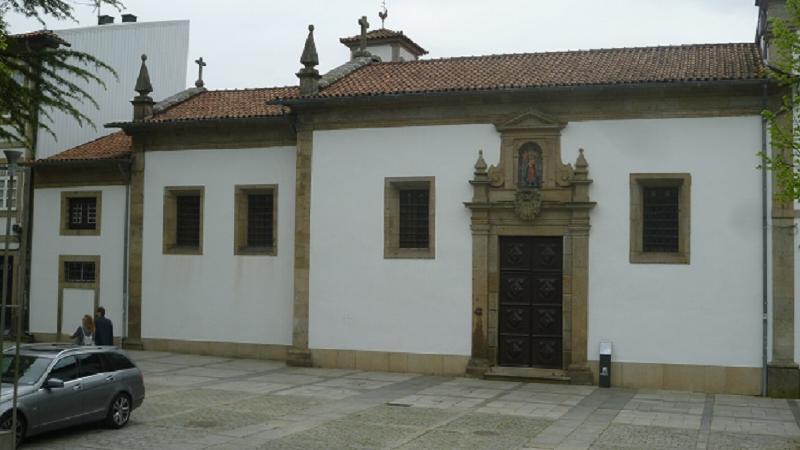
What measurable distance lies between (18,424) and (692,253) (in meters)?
13.9

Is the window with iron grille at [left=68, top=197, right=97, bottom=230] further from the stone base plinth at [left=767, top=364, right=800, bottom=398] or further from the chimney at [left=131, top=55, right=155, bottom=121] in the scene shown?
the stone base plinth at [left=767, top=364, right=800, bottom=398]

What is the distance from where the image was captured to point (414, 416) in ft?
50.1

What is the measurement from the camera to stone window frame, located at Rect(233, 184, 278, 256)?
76.5 feet

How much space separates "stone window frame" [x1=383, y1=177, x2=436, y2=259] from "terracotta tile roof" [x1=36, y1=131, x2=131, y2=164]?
345 inches

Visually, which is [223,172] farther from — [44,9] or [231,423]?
[231,423]

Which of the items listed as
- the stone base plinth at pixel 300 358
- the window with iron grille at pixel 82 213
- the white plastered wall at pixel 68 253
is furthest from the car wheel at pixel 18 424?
the window with iron grille at pixel 82 213

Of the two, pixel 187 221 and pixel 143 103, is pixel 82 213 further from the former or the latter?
pixel 143 103

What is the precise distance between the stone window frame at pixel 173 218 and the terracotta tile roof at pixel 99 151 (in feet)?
6.68

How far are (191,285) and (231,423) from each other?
34.2 ft

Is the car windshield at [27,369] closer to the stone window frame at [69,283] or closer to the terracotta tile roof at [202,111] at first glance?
the terracotta tile roof at [202,111]

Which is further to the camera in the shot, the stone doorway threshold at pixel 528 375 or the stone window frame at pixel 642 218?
the stone doorway threshold at pixel 528 375

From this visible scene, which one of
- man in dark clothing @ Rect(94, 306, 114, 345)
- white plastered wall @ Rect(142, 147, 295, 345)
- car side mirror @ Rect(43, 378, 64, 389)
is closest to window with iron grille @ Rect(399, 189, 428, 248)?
white plastered wall @ Rect(142, 147, 295, 345)

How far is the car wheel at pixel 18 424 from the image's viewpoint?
11.3m

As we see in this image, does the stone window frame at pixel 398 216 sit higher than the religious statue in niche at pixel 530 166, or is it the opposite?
the religious statue in niche at pixel 530 166
